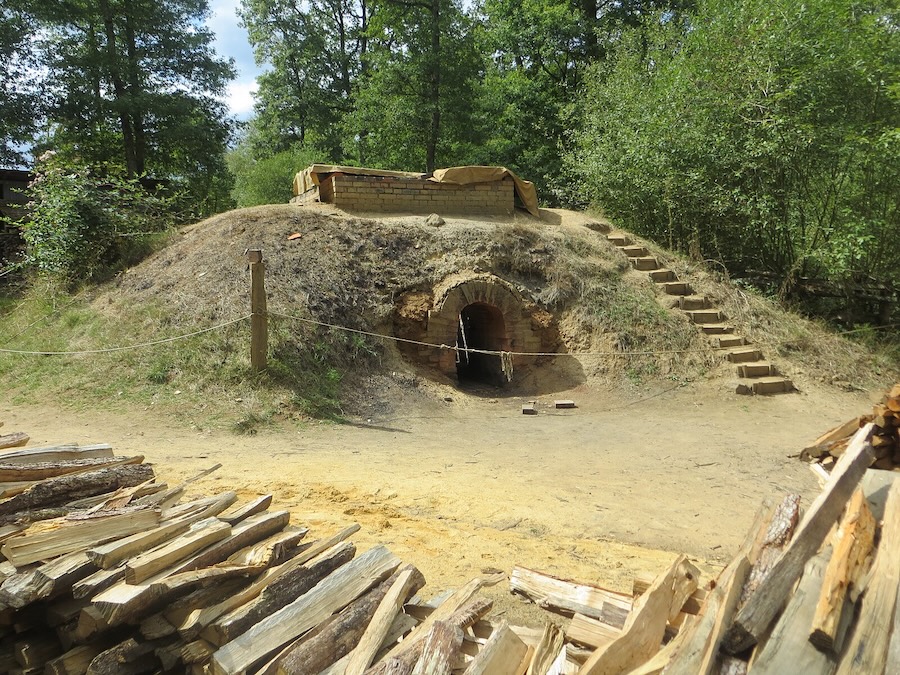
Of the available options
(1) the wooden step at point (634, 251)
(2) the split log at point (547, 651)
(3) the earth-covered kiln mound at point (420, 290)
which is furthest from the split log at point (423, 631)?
(1) the wooden step at point (634, 251)

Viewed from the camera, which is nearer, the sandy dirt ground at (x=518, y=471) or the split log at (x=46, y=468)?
the split log at (x=46, y=468)

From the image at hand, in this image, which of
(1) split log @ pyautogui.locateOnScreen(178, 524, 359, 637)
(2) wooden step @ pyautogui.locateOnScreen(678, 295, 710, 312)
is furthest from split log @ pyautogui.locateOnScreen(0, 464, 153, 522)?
(2) wooden step @ pyautogui.locateOnScreen(678, 295, 710, 312)

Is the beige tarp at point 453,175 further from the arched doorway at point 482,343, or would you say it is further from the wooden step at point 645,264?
the arched doorway at point 482,343

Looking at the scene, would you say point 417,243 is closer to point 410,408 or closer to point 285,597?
point 410,408

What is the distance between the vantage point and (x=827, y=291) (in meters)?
13.6

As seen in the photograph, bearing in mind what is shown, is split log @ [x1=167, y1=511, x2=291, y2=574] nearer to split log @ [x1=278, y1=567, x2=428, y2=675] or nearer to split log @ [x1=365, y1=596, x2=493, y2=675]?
split log @ [x1=278, y1=567, x2=428, y2=675]

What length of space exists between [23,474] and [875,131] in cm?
1413

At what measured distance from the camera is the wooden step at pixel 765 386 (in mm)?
10031

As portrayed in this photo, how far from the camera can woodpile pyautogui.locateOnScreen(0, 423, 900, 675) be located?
203cm

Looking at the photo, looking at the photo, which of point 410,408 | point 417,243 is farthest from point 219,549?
point 417,243

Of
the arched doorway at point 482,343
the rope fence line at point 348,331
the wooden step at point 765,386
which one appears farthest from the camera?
the arched doorway at point 482,343

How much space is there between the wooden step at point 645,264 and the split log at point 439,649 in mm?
11286

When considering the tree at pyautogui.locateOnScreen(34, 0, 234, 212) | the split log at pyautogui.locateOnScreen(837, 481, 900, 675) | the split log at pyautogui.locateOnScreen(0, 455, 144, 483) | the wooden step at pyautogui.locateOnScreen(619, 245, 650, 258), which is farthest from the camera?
the tree at pyautogui.locateOnScreen(34, 0, 234, 212)

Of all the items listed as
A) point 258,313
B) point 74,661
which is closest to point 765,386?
point 258,313
